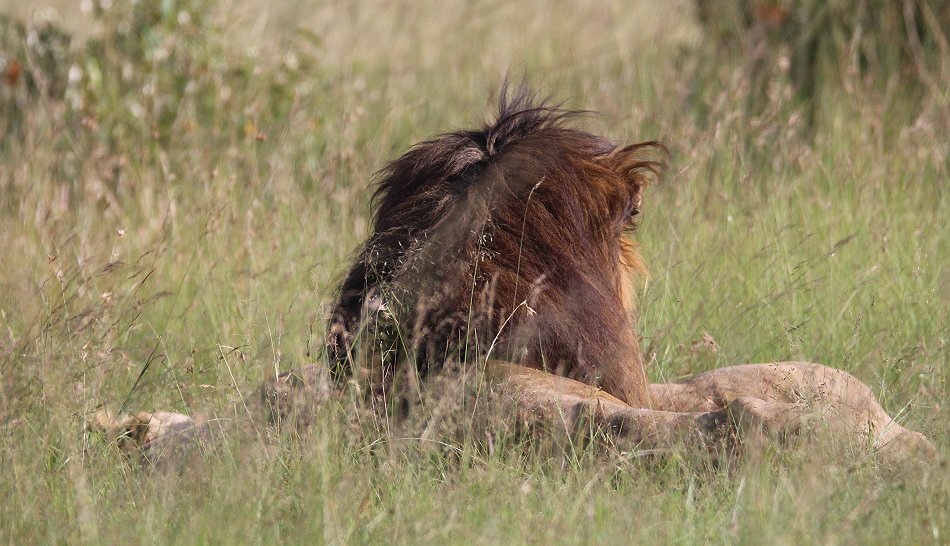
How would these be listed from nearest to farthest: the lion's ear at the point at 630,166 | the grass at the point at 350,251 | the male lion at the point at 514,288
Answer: the grass at the point at 350,251, the male lion at the point at 514,288, the lion's ear at the point at 630,166

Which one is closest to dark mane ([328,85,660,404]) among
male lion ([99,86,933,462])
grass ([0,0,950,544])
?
male lion ([99,86,933,462])

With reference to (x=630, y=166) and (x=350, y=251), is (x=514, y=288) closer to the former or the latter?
(x=630, y=166)

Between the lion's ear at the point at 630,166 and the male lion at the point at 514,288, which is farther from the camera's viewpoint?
the lion's ear at the point at 630,166

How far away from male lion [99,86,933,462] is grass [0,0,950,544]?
6.9 inches

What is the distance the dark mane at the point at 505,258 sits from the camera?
334 cm

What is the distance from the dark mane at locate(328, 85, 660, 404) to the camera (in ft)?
11.0

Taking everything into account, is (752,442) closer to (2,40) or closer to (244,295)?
(244,295)

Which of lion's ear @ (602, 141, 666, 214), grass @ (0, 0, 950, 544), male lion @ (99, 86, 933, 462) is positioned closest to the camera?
grass @ (0, 0, 950, 544)

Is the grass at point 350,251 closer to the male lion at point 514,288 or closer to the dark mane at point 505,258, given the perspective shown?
the male lion at point 514,288

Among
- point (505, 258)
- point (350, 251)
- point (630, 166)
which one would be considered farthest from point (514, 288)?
point (350, 251)

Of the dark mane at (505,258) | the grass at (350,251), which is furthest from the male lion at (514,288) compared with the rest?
the grass at (350,251)

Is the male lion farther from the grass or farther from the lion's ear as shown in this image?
the grass

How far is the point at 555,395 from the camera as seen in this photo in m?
3.18

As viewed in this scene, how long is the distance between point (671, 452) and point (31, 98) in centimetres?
556
